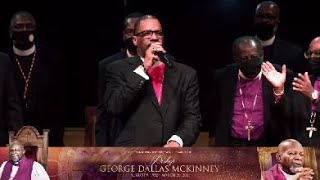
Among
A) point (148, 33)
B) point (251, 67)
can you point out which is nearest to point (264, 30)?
point (251, 67)

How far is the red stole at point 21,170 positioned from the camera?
11.3 feet

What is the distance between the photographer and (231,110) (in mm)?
4078

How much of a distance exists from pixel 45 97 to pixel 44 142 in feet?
3.88

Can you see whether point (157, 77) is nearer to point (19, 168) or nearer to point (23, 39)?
point (19, 168)

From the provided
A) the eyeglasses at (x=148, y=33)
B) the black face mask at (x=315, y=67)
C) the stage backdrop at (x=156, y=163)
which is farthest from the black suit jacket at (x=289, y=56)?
the stage backdrop at (x=156, y=163)

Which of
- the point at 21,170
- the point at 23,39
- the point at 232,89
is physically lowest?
the point at 21,170

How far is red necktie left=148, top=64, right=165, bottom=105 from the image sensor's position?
3.80 m

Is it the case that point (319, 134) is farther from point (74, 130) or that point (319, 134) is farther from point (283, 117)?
point (74, 130)

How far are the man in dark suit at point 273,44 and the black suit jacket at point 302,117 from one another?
54 centimetres

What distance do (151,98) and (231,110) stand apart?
0.52m

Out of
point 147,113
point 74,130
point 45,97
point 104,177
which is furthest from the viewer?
point 74,130

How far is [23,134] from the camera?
3.52 meters

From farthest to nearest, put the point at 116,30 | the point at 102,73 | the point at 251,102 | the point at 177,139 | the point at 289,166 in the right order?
the point at 116,30
the point at 102,73
the point at 251,102
the point at 177,139
the point at 289,166

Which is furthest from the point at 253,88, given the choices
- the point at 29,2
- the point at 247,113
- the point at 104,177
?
the point at 29,2
